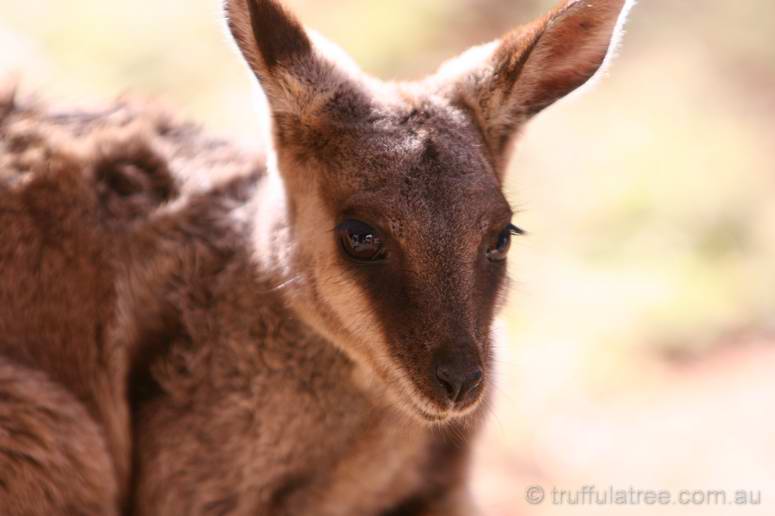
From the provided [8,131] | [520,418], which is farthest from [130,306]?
[520,418]

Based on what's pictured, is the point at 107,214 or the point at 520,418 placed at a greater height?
the point at 107,214

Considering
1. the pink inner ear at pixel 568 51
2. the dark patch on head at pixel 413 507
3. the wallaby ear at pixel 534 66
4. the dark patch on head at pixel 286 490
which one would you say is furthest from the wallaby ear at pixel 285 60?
the dark patch on head at pixel 413 507

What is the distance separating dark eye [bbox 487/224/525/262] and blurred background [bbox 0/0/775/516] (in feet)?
2.22

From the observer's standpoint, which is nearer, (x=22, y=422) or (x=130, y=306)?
(x=22, y=422)

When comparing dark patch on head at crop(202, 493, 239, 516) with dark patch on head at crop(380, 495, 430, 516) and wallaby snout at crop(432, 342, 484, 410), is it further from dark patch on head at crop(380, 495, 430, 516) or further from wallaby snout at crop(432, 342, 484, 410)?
wallaby snout at crop(432, 342, 484, 410)

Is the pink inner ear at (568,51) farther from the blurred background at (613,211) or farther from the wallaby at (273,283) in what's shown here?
the blurred background at (613,211)

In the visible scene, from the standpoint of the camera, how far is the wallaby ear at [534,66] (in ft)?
12.9

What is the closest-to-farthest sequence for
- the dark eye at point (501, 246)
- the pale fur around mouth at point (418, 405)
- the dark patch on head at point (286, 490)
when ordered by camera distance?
1. the pale fur around mouth at point (418, 405)
2. the dark eye at point (501, 246)
3. the dark patch on head at point (286, 490)

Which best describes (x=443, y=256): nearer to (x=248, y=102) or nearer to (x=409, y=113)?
(x=409, y=113)

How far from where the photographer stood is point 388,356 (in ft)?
12.1

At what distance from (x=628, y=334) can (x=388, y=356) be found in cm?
359

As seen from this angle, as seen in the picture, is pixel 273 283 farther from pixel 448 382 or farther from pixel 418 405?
pixel 448 382

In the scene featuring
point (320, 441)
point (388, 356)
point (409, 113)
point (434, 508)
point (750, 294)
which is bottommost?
point (750, 294)

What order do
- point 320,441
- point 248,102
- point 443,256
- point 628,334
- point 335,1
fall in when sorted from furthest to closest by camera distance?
point 335,1 → point 248,102 → point 628,334 → point 320,441 → point 443,256
